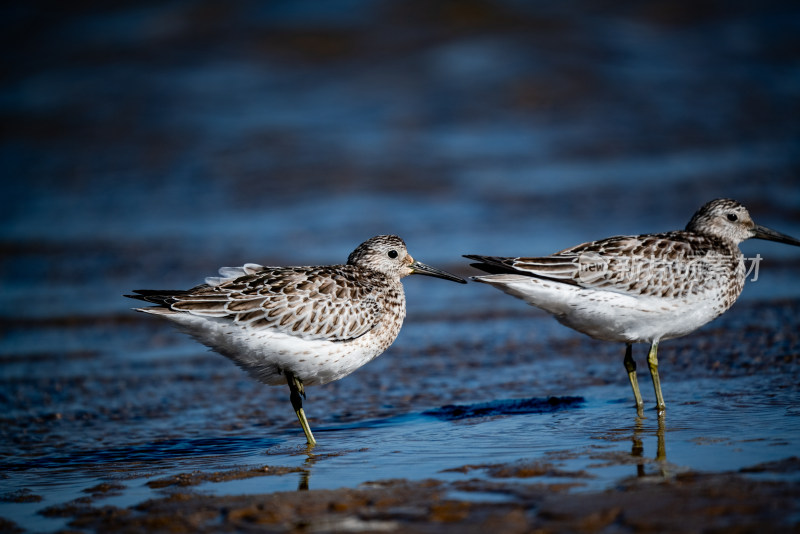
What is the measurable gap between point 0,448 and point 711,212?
6.16 metres

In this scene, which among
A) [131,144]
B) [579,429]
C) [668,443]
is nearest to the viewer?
[668,443]

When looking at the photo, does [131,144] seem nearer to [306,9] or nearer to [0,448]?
[306,9]

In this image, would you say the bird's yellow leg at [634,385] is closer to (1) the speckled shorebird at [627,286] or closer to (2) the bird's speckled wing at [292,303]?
(1) the speckled shorebird at [627,286]

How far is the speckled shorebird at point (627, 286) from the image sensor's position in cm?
695

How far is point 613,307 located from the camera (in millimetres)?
6938

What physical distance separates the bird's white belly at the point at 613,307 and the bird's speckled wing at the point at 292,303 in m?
1.03

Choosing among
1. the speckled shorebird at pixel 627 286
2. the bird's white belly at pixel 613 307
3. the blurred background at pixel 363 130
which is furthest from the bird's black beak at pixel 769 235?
the blurred background at pixel 363 130

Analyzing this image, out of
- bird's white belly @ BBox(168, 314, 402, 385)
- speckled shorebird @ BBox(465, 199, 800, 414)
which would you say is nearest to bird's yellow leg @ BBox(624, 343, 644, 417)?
speckled shorebird @ BBox(465, 199, 800, 414)

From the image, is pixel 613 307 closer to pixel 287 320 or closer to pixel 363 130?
pixel 287 320

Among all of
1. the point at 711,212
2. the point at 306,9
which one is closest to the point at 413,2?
the point at 306,9

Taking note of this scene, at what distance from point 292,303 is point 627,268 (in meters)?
2.63

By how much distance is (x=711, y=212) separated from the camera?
770 cm

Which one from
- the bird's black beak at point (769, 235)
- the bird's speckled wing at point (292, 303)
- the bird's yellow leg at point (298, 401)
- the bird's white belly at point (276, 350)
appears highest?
the bird's black beak at point (769, 235)

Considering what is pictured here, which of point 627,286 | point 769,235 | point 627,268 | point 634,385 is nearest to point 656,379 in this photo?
point 634,385
